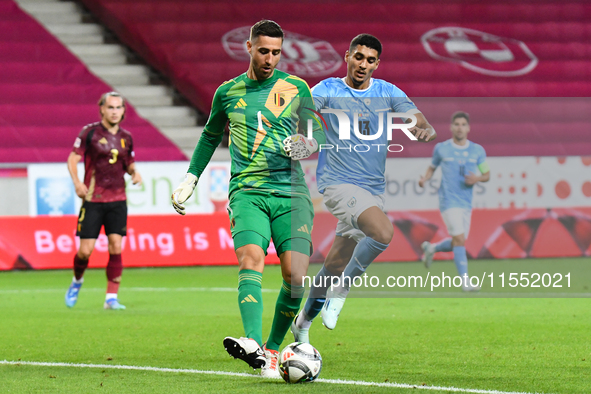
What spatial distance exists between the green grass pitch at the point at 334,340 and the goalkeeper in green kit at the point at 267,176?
1.61 feet

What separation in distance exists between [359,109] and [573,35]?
50.0ft

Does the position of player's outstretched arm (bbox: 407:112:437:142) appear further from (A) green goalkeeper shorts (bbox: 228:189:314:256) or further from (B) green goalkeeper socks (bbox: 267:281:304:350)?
(B) green goalkeeper socks (bbox: 267:281:304:350)

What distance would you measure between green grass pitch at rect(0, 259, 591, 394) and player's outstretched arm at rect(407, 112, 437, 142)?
933mm

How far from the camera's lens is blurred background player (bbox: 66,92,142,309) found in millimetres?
7832

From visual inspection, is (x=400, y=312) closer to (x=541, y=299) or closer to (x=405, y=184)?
(x=541, y=299)

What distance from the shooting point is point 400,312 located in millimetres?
7641

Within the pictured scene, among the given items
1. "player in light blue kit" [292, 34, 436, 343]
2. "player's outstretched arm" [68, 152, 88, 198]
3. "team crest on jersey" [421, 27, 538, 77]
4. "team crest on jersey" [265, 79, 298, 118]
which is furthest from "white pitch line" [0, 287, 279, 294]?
"team crest on jersey" [421, 27, 538, 77]

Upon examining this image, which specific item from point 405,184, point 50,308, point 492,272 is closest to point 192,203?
point 50,308

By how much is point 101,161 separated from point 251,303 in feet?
13.8

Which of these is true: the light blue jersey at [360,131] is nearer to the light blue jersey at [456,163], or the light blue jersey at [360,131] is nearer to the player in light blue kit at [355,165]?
the player in light blue kit at [355,165]

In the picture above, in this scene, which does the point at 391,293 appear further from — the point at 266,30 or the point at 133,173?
the point at 266,30

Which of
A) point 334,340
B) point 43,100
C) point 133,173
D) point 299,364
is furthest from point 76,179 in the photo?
point 43,100

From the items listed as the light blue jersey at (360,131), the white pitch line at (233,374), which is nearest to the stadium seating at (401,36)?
the light blue jersey at (360,131)

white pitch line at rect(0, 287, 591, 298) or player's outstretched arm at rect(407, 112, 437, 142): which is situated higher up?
player's outstretched arm at rect(407, 112, 437, 142)
